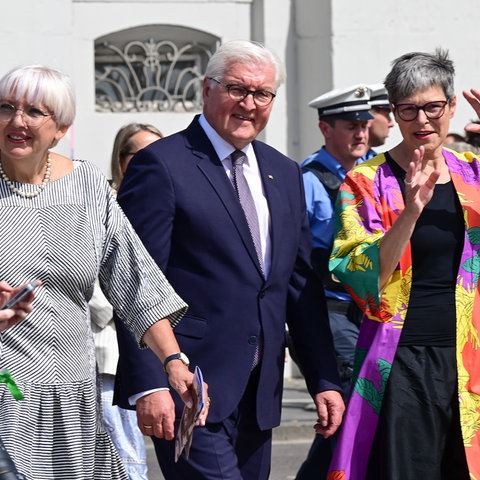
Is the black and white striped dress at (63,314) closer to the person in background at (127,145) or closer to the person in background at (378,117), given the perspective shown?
the person in background at (127,145)

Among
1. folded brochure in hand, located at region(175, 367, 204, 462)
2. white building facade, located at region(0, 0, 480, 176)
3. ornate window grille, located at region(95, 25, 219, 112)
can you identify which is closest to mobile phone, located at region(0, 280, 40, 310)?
folded brochure in hand, located at region(175, 367, 204, 462)

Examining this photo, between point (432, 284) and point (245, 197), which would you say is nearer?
point (432, 284)

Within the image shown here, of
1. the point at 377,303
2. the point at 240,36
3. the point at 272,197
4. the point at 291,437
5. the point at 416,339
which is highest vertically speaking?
the point at 240,36

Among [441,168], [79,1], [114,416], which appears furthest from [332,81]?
[441,168]

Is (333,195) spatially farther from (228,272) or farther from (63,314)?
(63,314)

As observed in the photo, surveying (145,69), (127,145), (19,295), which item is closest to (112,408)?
(127,145)

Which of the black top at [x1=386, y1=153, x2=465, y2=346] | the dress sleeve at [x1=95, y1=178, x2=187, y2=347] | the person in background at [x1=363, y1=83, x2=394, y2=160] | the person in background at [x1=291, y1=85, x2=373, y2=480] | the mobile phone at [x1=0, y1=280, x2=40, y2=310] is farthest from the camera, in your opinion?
the person in background at [x1=363, y1=83, x2=394, y2=160]

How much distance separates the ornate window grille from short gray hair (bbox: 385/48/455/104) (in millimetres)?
6747

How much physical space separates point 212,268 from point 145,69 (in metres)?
7.02

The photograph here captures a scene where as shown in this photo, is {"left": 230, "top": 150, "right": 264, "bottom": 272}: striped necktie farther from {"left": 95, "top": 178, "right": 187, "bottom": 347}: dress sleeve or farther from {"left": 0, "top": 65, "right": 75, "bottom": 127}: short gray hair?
{"left": 0, "top": 65, "right": 75, "bottom": 127}: short gray hair

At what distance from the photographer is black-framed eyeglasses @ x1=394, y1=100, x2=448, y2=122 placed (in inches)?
198

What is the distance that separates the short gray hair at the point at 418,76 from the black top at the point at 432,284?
1.47 ft

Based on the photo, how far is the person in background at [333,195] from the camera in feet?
21.2

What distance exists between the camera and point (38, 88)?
439cm
